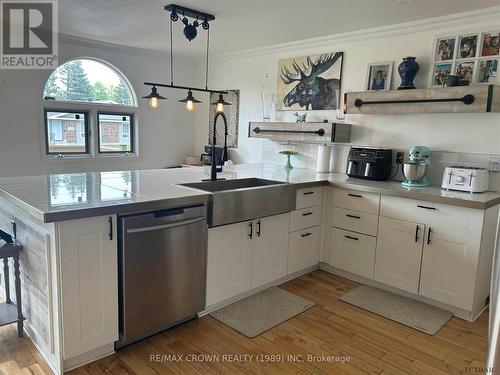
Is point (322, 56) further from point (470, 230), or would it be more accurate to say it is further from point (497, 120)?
point (470, 230)

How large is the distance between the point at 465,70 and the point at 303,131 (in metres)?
1.56

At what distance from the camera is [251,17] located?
3299 millimetres

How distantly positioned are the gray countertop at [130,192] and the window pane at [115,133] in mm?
1831

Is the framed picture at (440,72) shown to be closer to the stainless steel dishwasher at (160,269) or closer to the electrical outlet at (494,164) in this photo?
the electrical outlet at (494,164)

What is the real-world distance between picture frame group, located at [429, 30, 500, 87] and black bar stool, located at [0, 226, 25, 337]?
11.3 feet

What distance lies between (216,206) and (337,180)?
1393 millimetres

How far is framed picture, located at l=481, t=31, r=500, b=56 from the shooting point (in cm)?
287

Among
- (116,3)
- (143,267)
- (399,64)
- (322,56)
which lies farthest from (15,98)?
(399,64)

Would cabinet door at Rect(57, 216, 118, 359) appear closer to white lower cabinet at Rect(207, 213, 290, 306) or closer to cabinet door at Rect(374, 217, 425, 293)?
white lower cabinet at Rect(207, 213, 290, 306)

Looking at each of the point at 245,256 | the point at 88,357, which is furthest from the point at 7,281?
the point at 245,256

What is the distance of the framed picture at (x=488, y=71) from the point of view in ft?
9.44

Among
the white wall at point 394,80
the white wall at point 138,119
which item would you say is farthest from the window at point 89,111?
the white wall at point 394,80

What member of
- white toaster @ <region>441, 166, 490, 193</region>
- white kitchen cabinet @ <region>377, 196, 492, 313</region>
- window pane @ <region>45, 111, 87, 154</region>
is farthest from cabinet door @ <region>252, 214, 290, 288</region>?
window pane @ <region>45, 111, 87, 154</region>

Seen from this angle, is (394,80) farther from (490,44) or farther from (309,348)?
(309,348)
